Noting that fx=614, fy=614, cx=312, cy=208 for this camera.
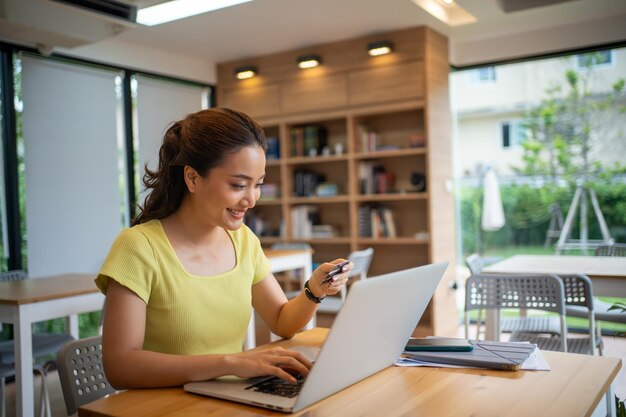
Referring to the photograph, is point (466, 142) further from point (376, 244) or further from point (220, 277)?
point (220, 277)

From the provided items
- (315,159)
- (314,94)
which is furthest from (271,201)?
(314,94)

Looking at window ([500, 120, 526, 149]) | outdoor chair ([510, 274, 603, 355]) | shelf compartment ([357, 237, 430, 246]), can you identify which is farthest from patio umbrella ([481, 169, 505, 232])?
outdoor chair ([510, 274, 603, 355])

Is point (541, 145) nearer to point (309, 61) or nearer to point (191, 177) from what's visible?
point (309, 61)

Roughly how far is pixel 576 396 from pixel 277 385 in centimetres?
56

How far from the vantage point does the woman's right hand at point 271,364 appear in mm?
1192

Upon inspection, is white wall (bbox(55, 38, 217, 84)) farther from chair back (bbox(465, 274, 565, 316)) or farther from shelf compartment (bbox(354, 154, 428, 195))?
chair back (bbox(465, 274, 565, 316))

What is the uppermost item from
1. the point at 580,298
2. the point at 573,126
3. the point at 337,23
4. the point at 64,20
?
the point at 337,23

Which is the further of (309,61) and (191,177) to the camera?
(309,61)

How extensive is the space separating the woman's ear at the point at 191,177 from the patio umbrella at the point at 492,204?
4455 millimetres

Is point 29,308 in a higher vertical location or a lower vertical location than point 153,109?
lower

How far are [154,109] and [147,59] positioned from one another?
1.46 feet

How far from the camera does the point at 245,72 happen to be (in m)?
5.85

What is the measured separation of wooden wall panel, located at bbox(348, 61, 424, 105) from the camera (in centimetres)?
504

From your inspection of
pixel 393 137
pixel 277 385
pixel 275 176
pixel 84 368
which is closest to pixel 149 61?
pixel 275 176
